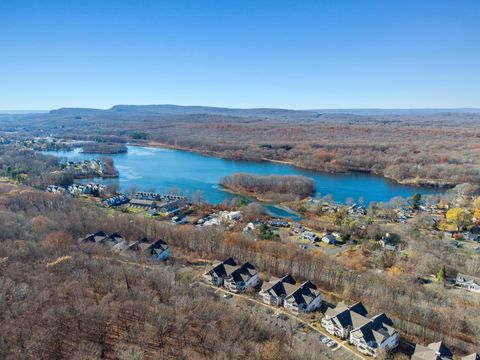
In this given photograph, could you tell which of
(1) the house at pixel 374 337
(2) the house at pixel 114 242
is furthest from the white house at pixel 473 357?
(2) the house at pixel 114 242

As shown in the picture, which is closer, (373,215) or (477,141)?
(373,215)

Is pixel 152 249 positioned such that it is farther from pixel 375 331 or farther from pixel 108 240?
pixel 375 331

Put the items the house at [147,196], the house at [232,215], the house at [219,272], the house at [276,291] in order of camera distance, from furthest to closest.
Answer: the house at [147,196] → the house at [232,215] → the house at [219,272] → the house at [276,291]

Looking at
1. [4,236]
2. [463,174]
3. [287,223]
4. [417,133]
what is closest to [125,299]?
[4,236]

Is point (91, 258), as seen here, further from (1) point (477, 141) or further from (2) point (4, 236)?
(1) point (477, 141)

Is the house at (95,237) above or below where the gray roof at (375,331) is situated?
above

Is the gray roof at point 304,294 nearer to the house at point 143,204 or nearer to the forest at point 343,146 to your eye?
the house at point 143,204

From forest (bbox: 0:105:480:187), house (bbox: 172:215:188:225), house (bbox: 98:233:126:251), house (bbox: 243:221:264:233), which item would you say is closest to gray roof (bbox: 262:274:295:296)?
house (bbox: 243:221:264:233)

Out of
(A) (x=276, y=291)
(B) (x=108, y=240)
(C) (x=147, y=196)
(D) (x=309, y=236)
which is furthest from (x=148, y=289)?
(C) (x=147, y=196)
